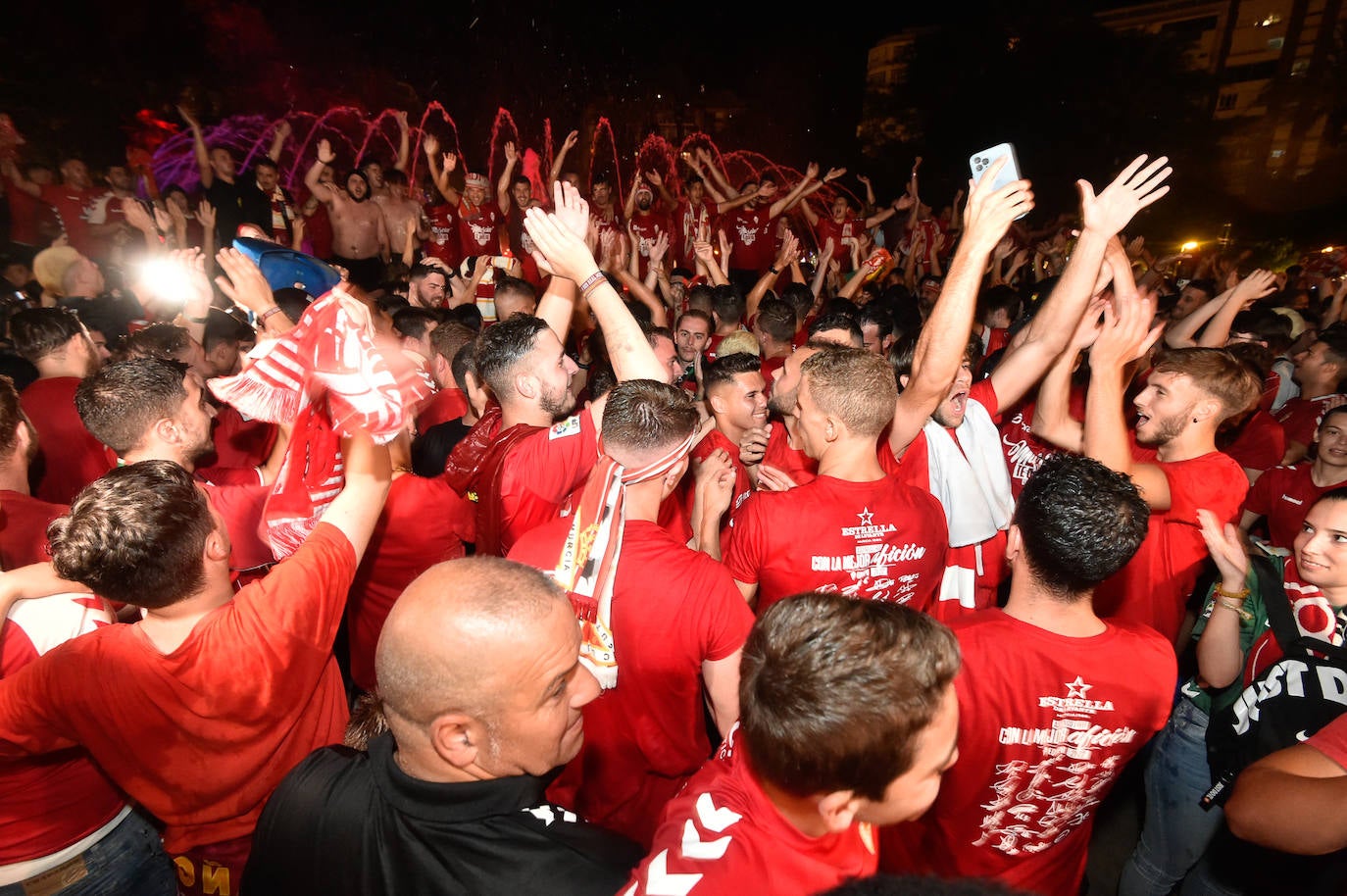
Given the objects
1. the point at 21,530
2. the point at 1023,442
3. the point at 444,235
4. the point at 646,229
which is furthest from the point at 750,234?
the point at 21,530

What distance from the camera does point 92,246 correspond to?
8383 mm

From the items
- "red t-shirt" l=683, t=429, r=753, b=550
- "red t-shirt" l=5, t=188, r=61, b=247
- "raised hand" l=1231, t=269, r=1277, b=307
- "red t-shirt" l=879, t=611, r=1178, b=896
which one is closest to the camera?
"red t-shirt" l=879, t=611, r=1178, b=896

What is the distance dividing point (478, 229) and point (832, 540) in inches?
339

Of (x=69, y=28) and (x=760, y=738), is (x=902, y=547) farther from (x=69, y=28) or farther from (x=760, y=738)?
(x=69, y=28)

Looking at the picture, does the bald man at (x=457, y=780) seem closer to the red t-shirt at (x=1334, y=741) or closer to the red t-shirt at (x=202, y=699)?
the red t-shirt at (x=202, y=699)

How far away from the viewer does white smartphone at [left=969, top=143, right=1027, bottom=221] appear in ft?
10.3

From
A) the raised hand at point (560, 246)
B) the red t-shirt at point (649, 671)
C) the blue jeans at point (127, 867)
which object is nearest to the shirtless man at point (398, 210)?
the raised hand at point (560, 246)

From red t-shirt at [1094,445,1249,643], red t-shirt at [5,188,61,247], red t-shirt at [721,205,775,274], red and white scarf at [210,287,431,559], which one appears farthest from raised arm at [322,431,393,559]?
red t-shirt at [721,205,775,274]

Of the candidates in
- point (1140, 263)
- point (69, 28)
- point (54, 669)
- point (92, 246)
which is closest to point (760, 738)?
point (54, 669)

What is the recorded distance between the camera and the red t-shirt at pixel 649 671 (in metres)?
2.31

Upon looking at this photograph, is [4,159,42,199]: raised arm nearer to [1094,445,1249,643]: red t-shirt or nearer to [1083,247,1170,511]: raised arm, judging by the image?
[1083,247,1170,511]: raised arm

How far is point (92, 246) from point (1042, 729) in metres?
Answer: 10.6

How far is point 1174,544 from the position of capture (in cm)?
308

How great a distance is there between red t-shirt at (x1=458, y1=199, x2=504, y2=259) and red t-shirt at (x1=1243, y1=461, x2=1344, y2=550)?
28.9 ft
